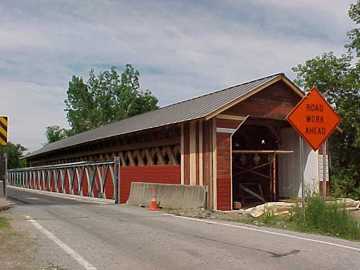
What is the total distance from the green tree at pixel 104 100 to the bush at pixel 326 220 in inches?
2525

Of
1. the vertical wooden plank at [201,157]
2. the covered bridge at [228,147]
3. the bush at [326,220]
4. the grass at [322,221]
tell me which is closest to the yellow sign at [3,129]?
the covered bridge at [228,147]

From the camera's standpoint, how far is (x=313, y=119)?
1274 cm

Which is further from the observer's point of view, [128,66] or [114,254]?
[128,66]

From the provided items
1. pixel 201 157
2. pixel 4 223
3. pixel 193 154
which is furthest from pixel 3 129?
→ pixel 201 157

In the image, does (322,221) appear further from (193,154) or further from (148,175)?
(148,175)

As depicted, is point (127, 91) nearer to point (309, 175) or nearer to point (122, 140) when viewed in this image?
point (122, 140)

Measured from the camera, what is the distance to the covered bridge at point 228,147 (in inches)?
730

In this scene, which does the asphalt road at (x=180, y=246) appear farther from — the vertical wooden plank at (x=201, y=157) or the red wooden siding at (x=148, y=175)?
the red wooden siding at (x=148, y=175)

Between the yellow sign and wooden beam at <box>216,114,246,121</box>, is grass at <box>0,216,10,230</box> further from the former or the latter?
wooden beam at <box>216,114,246,121</box>

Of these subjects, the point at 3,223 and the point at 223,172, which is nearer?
the point at 3,223

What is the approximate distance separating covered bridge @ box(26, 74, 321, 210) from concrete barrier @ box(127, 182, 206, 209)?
1010 millimetres

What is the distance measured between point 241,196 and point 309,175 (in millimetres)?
3209

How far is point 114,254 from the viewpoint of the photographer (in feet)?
27.6

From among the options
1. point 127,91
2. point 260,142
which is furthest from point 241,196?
point 127,91
